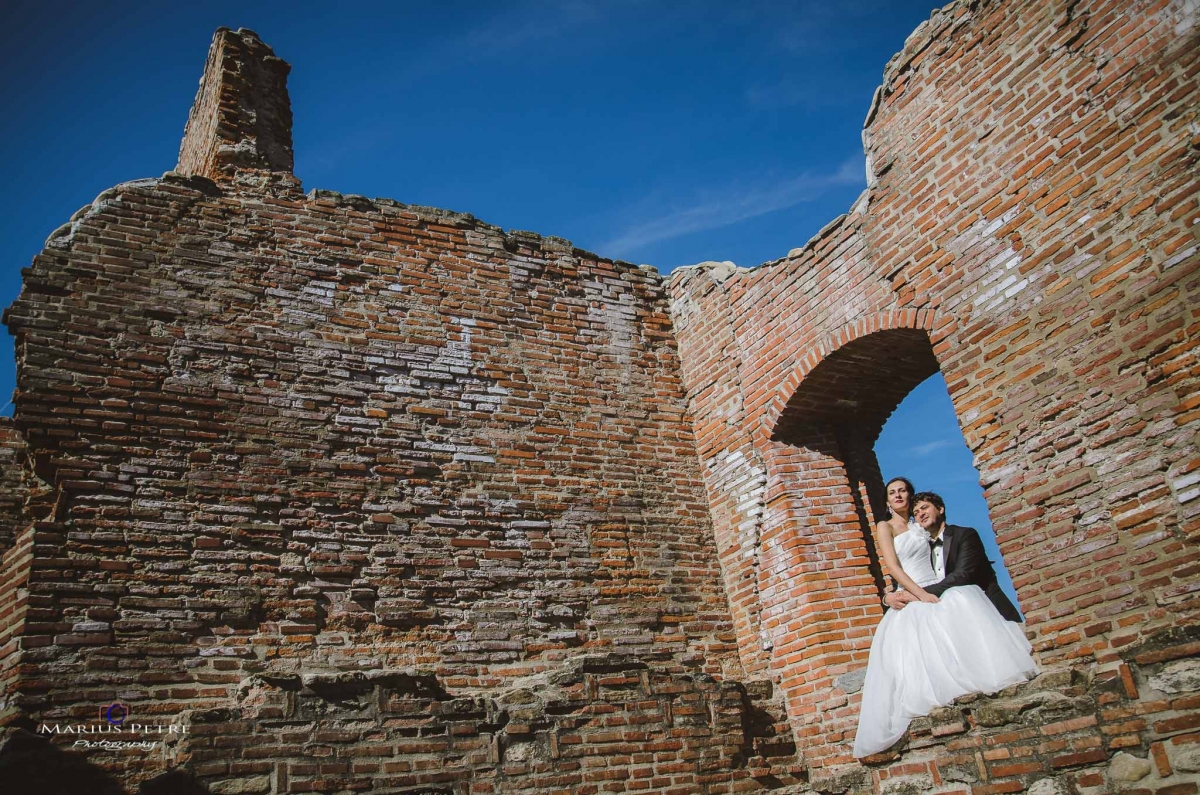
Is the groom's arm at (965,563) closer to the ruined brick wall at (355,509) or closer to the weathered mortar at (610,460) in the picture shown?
the weathered mortar at (610,460)

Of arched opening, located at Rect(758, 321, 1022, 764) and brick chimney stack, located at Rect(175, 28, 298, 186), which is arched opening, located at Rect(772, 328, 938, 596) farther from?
brick chimney stack, located at Rect(175, 28, 298, 186)

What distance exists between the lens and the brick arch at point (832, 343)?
519cm

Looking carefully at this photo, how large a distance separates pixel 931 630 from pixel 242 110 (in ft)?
21.2

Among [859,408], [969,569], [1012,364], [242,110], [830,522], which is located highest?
[242,110]

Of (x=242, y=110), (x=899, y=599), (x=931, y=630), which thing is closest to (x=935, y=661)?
(x=931, y=630)

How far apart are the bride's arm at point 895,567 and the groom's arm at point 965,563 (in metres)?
0.04

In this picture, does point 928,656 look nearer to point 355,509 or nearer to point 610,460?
point 610,460

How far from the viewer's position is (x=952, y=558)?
14.9ft

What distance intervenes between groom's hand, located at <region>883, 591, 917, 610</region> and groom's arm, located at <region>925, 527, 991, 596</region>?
0.46 feet

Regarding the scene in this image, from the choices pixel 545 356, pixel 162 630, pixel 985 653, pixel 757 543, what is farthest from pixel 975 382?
pixel 162 630

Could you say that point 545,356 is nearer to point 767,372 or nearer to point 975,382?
point 767,372

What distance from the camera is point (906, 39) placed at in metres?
5.55

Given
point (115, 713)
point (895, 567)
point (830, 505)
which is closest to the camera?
point (115, 713)

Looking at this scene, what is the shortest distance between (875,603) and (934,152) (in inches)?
117
